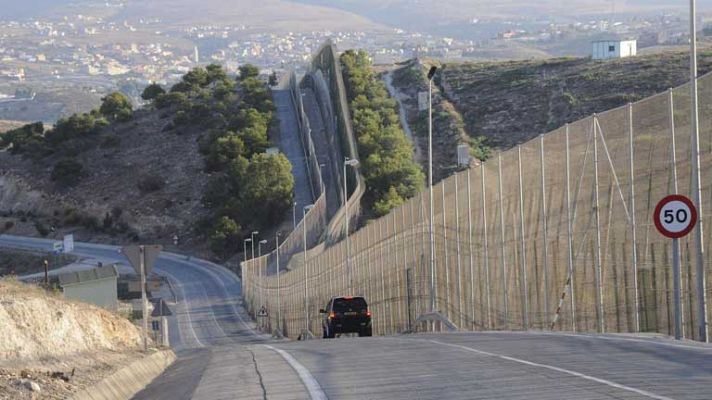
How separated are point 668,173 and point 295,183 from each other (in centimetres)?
10227

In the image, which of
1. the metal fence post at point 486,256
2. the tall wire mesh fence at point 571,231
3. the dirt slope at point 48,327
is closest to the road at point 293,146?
the tall wire mesh fence at point 571,231

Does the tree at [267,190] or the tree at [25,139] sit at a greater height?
the tree at [25,139]

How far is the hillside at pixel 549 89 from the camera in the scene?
113 meters

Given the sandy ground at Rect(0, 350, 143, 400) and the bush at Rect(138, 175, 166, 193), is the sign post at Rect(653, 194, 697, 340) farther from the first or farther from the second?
the bush at Rect(138, 175, 166, 193)

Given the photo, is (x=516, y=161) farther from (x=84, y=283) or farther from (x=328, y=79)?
(x=328, y=79)

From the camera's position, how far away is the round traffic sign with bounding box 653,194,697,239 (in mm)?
23922

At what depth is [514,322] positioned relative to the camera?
38000 millimetres

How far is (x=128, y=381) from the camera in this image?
23.3 metres

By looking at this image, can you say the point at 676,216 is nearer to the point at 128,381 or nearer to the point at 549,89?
the point at 128,381

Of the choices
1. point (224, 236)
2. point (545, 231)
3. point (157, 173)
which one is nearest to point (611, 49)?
point (224, 236)

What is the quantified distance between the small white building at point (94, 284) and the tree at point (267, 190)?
41.9 m

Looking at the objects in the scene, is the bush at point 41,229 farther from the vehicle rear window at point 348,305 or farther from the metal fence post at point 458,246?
the metal fence post at point 458,246

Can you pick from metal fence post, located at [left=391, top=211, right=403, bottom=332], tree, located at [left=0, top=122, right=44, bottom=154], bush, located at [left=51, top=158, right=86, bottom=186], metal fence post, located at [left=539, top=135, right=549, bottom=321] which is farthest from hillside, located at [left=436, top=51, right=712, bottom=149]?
metal fence post, located at [left=539, top=135, right=549, bottom=321]

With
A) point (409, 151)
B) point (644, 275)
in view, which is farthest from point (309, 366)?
point (409, 151)
